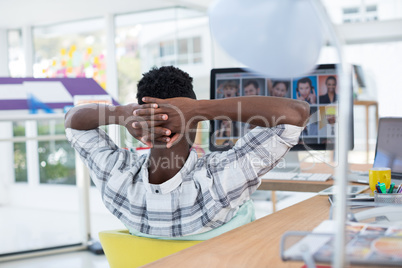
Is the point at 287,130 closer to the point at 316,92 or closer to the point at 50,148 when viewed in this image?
the point at 316,92

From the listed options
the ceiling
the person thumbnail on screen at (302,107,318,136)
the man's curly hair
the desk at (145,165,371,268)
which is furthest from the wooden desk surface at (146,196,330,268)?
the ceiling

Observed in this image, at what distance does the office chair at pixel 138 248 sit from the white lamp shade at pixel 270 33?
2.30 ft

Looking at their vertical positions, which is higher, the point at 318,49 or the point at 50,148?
the point at 318,49

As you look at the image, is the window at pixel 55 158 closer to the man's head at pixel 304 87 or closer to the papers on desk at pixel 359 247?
the man's head at pixel 304 87

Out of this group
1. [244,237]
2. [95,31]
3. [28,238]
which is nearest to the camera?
[244,237]

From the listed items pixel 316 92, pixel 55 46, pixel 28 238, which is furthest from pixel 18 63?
pixel 316 92

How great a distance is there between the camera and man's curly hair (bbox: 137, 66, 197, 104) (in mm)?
1254

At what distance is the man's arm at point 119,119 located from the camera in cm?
123

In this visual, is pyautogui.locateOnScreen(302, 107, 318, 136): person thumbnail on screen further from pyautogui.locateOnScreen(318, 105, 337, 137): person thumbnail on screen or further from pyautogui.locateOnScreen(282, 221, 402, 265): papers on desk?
pyautogui.locateOnScreen(282, 221, 402, 265): papers on desk

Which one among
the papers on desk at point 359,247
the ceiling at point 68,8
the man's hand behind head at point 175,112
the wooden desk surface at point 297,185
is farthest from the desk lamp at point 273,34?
the ceiling at point 68,8

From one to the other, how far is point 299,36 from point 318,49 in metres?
0.04

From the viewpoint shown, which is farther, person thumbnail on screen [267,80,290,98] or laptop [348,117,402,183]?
person thumbnail on screen [267,80,290,98]

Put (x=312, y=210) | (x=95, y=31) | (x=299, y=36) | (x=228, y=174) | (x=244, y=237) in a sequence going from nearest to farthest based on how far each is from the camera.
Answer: (x=299, y=36)
(x=244, y=237)
(x=228, y=174)
(x=312, y=210)
(x=95, y=31)

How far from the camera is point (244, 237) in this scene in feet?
3.67
